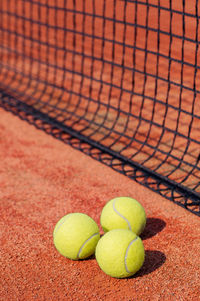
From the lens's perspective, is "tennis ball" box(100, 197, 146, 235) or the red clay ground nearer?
the red clay ground

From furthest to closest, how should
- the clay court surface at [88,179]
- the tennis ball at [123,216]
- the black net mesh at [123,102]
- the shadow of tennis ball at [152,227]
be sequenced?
1. the black net mesh at [123,102]
2. the shadow of tennis ball at [152,227]
3. the tennis ball at [123,216]
4. the clay court surface at [88,179]

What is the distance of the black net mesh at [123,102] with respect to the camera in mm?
4727

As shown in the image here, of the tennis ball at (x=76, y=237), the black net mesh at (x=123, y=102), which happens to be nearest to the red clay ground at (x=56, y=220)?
the tennis ball at (x=76, y=237)

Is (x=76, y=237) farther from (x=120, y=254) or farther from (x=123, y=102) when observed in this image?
(x=123, y=102)

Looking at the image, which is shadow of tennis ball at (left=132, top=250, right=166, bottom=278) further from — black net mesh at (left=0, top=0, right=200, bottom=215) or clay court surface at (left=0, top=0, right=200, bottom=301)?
black net mesh at (left=0, top=0, right=200, bottom=215)

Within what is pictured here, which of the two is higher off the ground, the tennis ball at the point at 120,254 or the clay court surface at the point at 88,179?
the tennis ball at the point at 120,254

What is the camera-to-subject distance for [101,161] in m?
4.96

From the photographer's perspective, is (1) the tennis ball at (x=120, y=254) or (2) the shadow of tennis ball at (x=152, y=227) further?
(2) the shadow of tennis ball at (x=152, y=227)

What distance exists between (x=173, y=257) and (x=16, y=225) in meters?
1.40

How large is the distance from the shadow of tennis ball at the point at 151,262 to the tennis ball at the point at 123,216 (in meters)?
0.21

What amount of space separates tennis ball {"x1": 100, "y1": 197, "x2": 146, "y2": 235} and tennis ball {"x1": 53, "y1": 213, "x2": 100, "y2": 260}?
7.6 inches

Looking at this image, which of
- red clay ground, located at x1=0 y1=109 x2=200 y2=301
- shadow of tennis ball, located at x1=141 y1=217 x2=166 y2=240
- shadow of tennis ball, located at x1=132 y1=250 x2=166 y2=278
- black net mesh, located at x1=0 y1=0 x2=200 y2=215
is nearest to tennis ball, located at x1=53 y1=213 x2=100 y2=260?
red clay ground, located at x1=0 y1=109 x2=200 y2=301

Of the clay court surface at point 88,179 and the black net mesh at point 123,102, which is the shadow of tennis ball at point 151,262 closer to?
the clay court surface at point 88,179

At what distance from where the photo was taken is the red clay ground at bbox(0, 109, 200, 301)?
3.21 meters
